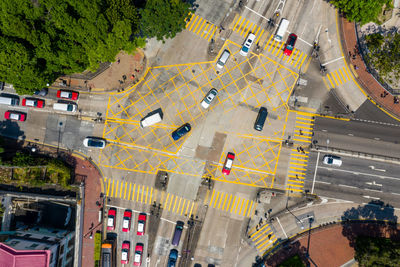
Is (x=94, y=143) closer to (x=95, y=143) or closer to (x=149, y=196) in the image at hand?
(x=95, y=143)

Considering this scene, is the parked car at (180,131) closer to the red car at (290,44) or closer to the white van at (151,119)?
the white van at (151,119)

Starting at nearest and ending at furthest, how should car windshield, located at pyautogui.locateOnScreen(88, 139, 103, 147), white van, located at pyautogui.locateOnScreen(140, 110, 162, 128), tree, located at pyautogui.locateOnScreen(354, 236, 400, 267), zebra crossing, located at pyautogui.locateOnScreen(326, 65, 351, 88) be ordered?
tree, located at pyautogui.locateOnScreen(354, 236, 400, 267) < white van, located at pyautogui.locateOnScreen(140, 110, 162, 128) < car windshield, located at pyautogui.locateOnScreen(88, 139, 103, 147) < zebra crossing, located at pyautogui.locateOnScreen(326, 65, 351, 88)

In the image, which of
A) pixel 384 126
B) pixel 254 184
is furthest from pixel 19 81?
pixel 384 126

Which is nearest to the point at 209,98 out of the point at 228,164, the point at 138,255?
the point at 228,164

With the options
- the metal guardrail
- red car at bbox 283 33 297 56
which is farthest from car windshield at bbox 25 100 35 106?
the metal guardrail

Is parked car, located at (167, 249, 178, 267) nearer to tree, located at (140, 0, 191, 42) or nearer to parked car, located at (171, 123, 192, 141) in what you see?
parked car, located at (171, 123, 192, 141)

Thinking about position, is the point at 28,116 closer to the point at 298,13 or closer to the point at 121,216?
the point at 121,216
